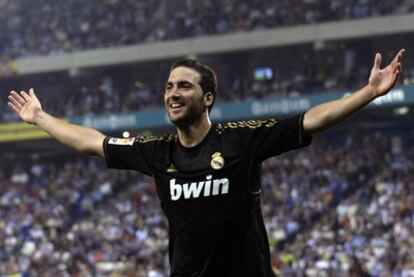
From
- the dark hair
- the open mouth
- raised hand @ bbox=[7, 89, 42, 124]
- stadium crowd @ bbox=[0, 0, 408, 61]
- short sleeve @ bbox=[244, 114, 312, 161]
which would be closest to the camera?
short sleeve @ bbox=[244, 114, 312, 161]

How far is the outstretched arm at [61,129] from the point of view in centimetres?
565

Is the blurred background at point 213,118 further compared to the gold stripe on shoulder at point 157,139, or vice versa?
the blurred background at point 213,118

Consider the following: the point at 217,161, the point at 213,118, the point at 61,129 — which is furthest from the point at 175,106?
the point at 213,118

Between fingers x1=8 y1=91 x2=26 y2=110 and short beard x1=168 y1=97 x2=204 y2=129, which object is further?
fingers x1=8 y1=91 x2=26 y2=110

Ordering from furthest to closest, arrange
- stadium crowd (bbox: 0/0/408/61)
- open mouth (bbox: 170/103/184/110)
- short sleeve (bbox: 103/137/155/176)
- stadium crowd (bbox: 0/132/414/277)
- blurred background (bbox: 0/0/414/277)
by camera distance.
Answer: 1. stadium crowd (bbox: 0/0/408/61)
2. blurred background (bbox: 0/0/414/277)
3. stadium crowd (bbox: 0/132/414/277)
4. short sleeve (bbox: 103/137/155/176)
5. open mouth (bbox: 170/103/184/110)

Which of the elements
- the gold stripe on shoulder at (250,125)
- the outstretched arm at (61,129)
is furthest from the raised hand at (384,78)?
the outstretched arm at (61,129)

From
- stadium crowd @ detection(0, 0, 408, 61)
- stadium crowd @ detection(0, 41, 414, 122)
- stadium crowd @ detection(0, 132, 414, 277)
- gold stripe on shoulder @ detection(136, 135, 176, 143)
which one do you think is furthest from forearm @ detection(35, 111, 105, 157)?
stadium crowd @ detection(0, 0, 408, 61)

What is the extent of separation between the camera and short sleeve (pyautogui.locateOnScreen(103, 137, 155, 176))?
215 inches

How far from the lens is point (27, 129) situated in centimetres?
3428

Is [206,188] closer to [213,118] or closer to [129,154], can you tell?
[129,154]

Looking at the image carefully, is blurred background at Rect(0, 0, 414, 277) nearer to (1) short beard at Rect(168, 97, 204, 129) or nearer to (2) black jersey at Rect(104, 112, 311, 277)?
(2) black jersey at Rect(104, 112, 311, 277)

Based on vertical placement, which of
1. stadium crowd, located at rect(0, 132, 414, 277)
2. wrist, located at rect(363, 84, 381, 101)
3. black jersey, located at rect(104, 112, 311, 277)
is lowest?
stadium crowd, located at rect(0, 132, 414, 277)

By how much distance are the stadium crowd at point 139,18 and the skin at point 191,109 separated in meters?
25.5

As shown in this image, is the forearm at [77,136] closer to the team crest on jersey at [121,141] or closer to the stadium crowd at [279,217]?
the team crest on jersey at [121,141]
